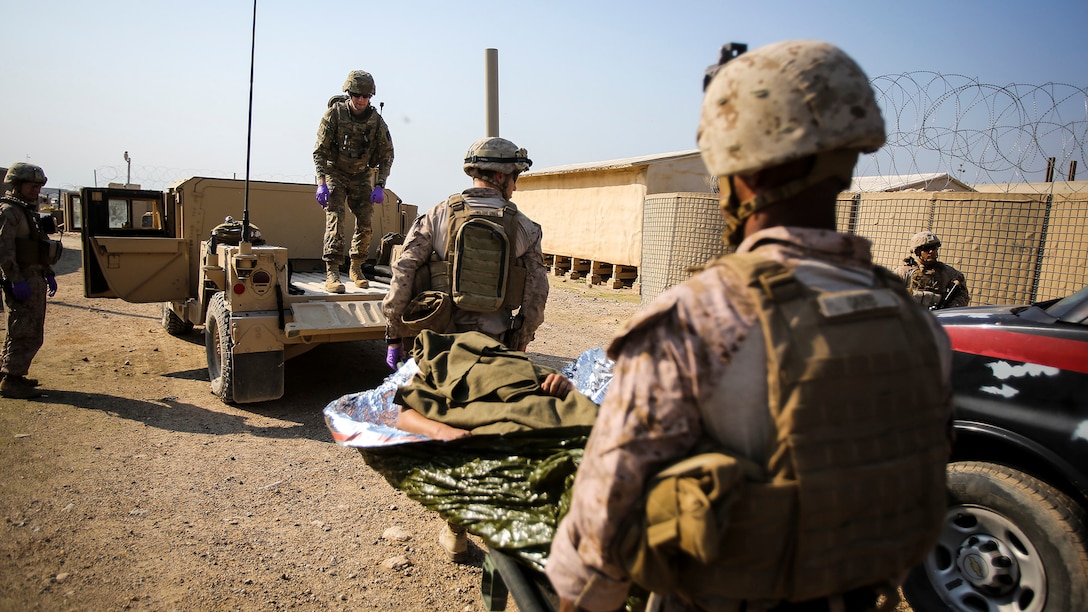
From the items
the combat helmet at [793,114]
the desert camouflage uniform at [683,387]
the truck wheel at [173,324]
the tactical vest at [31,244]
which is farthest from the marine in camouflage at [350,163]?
the desert camouflage uniform at [683,387]

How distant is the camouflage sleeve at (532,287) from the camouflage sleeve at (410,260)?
543mm

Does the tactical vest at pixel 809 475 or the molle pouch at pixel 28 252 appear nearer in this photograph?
the tactical vest at pixel 809 475

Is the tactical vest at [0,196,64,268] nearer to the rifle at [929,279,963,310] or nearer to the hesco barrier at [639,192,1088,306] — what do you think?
the rifle at [929,279,963,310]

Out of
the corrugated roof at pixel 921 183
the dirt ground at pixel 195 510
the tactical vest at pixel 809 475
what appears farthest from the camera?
the corrugated roof at pixel 921 183

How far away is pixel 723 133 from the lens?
50.9 inches

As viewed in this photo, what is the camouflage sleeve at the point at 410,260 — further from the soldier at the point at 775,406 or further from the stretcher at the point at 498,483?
the soldier at the point at 775,406

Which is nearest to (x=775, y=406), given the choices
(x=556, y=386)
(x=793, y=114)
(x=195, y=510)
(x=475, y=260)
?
(x=793, y=114)

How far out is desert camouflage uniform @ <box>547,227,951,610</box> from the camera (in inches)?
46.4

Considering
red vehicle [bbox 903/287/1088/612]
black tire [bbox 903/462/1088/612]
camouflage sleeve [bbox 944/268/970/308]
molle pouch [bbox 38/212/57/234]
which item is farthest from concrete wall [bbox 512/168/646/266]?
black tire [bbox 903/462/1088/612]

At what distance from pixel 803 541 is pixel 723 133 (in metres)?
0.77

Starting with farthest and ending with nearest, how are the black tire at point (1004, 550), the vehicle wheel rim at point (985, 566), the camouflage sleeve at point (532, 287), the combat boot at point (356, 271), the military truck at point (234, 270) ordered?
1. the combat boot at point (356, 271)
2. the military truck at point (234, 270)
3. the camouflage sleeve at point (532, 287)
4. the vehicle wheel rim at point (985, 566)
5. the black tire at point (1004, 550)

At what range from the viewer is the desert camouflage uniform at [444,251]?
371 centimetres

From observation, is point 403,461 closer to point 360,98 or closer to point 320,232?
point 360,98


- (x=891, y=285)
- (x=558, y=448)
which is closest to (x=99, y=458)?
(x=558, y=448)
